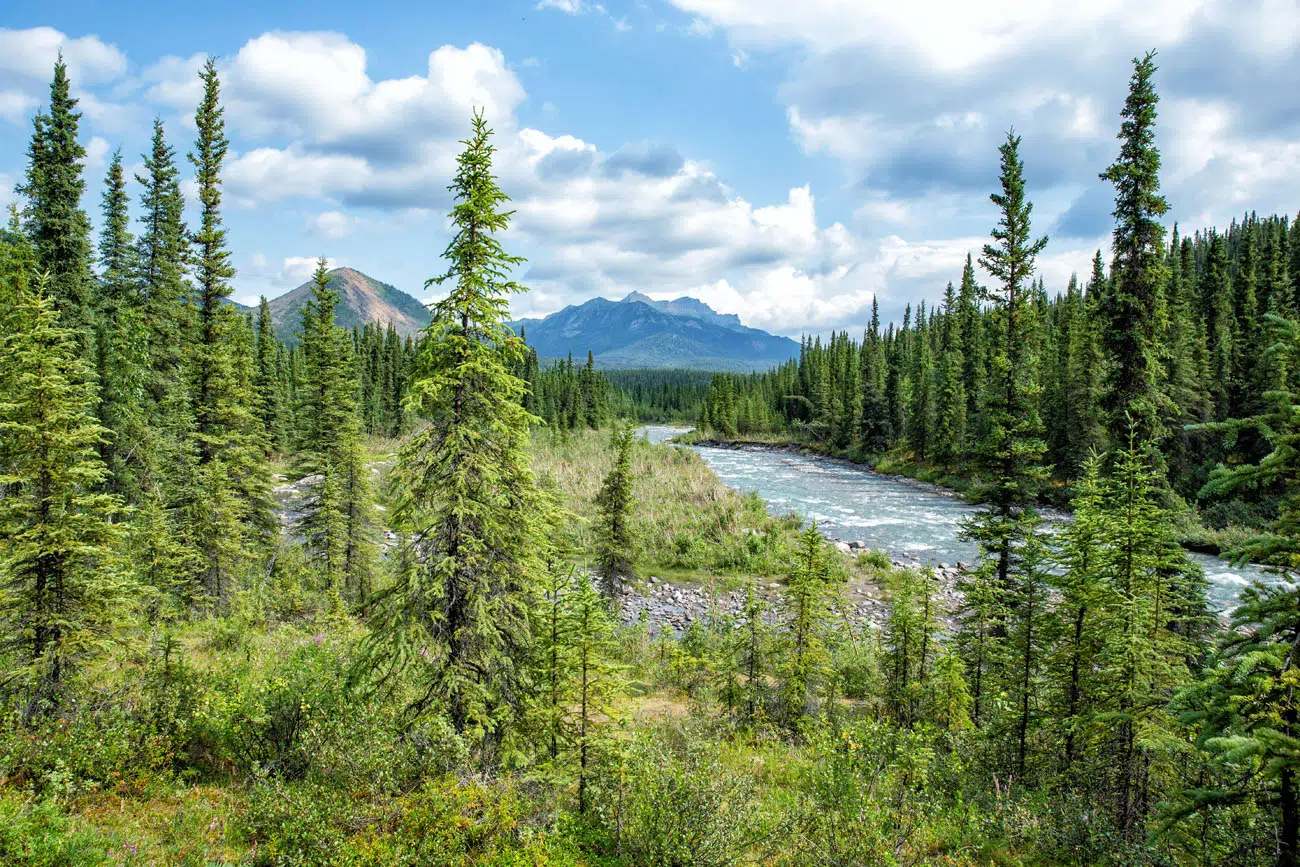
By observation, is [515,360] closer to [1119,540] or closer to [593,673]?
[593,673]

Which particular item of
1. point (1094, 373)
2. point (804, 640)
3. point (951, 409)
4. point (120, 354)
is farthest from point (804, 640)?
point (951, 409)

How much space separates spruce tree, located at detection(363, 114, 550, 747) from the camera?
286 inches

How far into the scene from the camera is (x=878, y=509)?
36719mm

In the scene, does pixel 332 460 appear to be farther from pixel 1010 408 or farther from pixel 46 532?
pixel 1010 408

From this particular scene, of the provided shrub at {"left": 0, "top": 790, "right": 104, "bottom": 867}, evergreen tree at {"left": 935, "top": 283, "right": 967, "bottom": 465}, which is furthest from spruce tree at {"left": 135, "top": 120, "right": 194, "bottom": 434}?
evergreen tree at {"left": 935, "top": 283, "right": 967, "bottom": 465}

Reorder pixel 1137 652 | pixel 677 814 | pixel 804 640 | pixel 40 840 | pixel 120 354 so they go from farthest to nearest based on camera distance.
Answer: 1. pixel 120 354
2. pixel 804 640
3. pixel 1137 652
4. pixel 677 814
5. pixel 40 840

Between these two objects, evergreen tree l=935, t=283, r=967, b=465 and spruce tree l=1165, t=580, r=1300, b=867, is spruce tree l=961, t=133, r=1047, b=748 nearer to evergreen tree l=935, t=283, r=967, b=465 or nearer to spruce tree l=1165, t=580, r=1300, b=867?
spruce tree l=1165, t=580, r=1300, b=867

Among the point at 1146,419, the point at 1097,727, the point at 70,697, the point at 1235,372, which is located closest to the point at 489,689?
the point at 70,697

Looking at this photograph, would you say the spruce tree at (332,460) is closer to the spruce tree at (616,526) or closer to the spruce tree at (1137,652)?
the spruce tree at (616,526)

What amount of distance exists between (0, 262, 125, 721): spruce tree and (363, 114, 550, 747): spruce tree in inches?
158

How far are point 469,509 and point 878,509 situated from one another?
33.8 m

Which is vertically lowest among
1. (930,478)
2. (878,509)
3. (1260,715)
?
(878,509)

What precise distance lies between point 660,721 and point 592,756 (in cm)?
412

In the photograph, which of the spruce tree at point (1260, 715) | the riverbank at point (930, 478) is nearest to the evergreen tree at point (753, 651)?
the riverbank at point (930, 478)
